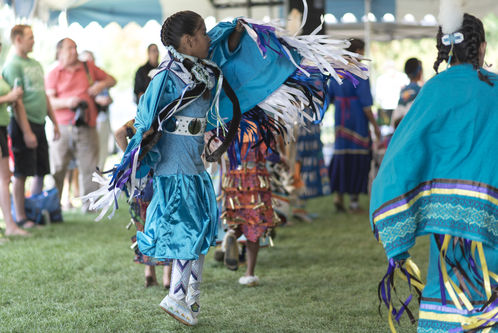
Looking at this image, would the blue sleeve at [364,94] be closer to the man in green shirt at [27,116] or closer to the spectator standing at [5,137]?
the man in green shirt at [27,116]

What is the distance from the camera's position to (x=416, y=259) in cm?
508

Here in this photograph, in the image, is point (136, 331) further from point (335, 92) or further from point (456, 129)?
point (335, 92)

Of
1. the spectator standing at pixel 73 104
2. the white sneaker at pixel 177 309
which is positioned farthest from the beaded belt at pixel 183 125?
the spectator standing at pixel 73 104

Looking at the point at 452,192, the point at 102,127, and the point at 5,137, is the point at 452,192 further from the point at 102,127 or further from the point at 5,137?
the point at 102,127

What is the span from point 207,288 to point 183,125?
51.9 inches

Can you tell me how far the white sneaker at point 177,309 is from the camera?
10.2 ft

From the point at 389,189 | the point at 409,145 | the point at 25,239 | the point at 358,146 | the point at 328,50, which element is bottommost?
the point at 25,239

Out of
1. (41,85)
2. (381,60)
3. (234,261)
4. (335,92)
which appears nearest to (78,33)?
(41,85)

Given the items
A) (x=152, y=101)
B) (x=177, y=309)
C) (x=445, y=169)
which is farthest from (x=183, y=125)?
(x=445, y=169)

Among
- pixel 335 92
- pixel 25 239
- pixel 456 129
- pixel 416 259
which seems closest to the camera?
pixel 456 129

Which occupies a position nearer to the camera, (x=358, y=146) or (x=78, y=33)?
(x=358, y=146)

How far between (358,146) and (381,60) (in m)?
11.7

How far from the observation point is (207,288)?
418 centimetres

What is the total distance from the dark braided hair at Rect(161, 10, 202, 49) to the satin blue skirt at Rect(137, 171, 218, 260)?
64cm
